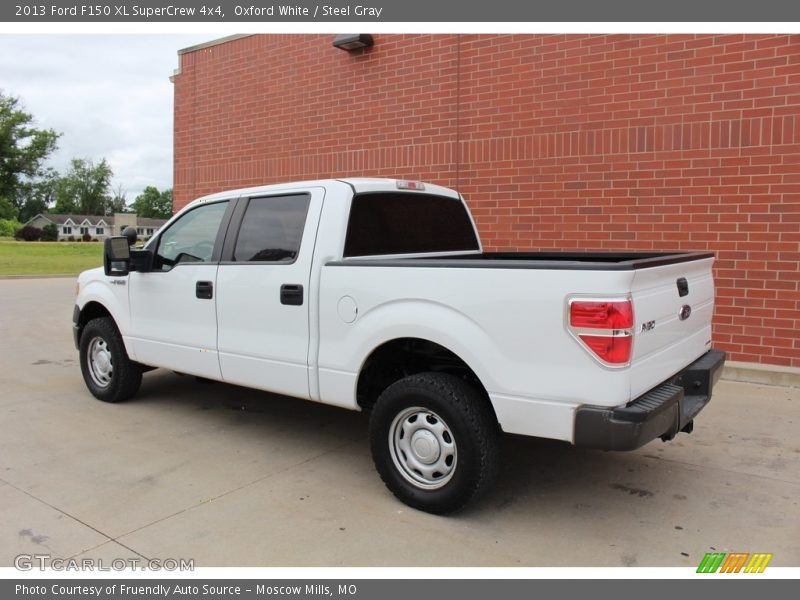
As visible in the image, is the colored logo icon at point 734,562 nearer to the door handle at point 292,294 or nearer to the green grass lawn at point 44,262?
the door handle at point 292,294

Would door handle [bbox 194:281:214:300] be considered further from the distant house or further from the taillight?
the distant house

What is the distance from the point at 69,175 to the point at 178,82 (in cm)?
13730

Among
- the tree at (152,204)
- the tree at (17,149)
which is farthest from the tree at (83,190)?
the tree at (17,149)

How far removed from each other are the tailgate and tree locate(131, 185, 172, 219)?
149 m

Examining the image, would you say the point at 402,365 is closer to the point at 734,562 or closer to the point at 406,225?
the point at 406,225

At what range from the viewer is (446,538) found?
355 centimetres

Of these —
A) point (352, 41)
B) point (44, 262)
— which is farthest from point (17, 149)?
point (352, 41)

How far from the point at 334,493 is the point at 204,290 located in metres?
1.89

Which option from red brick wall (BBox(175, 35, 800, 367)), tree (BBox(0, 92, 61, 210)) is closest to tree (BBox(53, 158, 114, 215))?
tree (BBox(0, 92, 61, 210))

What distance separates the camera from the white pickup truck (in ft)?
10.6

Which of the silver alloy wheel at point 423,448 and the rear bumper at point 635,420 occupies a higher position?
the rear bumper at point 635,420

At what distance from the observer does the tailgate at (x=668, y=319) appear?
3312mm

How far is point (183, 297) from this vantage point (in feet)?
17.2

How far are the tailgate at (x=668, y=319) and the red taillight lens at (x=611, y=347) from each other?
101mm
